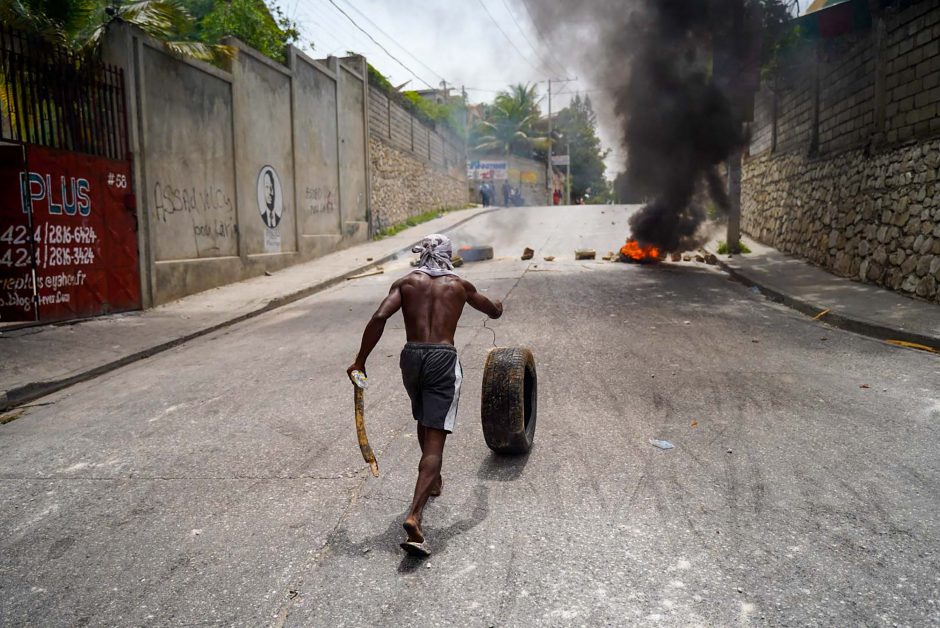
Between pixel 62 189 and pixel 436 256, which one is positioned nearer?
pixel 436 256

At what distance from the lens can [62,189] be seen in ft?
30.5

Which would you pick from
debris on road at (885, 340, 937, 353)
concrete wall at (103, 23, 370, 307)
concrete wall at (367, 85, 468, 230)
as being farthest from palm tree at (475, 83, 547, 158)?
debris on road at (885, 340, 937, 353)

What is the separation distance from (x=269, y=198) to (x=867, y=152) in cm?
1190

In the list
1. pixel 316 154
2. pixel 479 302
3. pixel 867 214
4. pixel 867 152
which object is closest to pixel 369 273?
pixel 316 154

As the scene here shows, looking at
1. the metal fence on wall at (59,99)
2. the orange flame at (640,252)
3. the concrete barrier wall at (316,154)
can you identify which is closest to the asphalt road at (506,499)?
the metal fence on wall at (59,99)

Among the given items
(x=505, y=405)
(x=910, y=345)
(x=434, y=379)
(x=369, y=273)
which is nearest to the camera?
(x=434, y=379)

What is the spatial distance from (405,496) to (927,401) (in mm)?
4156

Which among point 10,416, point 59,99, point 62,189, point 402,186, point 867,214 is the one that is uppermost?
point 402,186

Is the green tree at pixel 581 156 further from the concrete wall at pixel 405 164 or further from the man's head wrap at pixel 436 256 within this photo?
the man's head wrap at pixel 436 256

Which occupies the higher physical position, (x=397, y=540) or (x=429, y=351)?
(x=429, y=351)

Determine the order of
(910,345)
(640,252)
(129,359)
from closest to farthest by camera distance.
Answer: (910,345) → (129,359) → (640,252)

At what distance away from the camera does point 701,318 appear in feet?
29.2

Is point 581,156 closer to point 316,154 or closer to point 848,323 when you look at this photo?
point 316,154

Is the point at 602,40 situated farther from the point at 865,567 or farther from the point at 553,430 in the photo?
the point at 865,567
